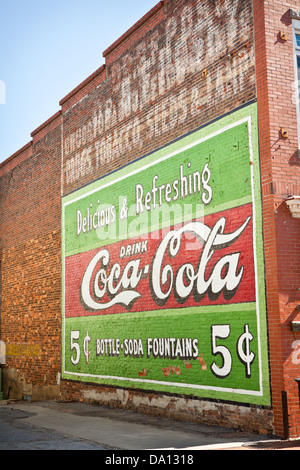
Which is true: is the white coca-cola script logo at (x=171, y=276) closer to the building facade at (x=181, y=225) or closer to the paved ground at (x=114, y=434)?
the building facade at (x=181, y=225)

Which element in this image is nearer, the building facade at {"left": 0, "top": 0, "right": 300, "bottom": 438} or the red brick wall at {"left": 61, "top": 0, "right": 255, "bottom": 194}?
the building facade at {"left": 0, "top": 0, "right": 300, "bottom": 438}

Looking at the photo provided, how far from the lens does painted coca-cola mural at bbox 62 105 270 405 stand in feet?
34.4

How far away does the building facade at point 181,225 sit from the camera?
10.0 metres

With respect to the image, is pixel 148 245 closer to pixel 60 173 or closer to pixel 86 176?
pixel 86 176

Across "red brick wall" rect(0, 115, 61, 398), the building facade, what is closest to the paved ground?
the building facade

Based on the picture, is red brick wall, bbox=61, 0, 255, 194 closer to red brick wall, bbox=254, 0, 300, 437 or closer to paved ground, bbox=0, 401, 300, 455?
red brick wall, bbox=254, 0, 300, 437

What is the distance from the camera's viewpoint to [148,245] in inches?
541

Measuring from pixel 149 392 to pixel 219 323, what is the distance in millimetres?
3052

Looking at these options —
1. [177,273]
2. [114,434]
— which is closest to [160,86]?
[177,273]

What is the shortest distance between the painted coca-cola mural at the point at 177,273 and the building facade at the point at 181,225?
0.13 ft

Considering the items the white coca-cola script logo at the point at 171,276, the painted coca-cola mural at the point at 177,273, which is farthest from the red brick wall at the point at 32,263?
the white coca-cola script logo at the point at 171,276

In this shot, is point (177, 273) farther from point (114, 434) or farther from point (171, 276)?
point (114, 434)

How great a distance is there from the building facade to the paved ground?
48cm

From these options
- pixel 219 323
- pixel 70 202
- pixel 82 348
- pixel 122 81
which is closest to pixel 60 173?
pixel 70 202
